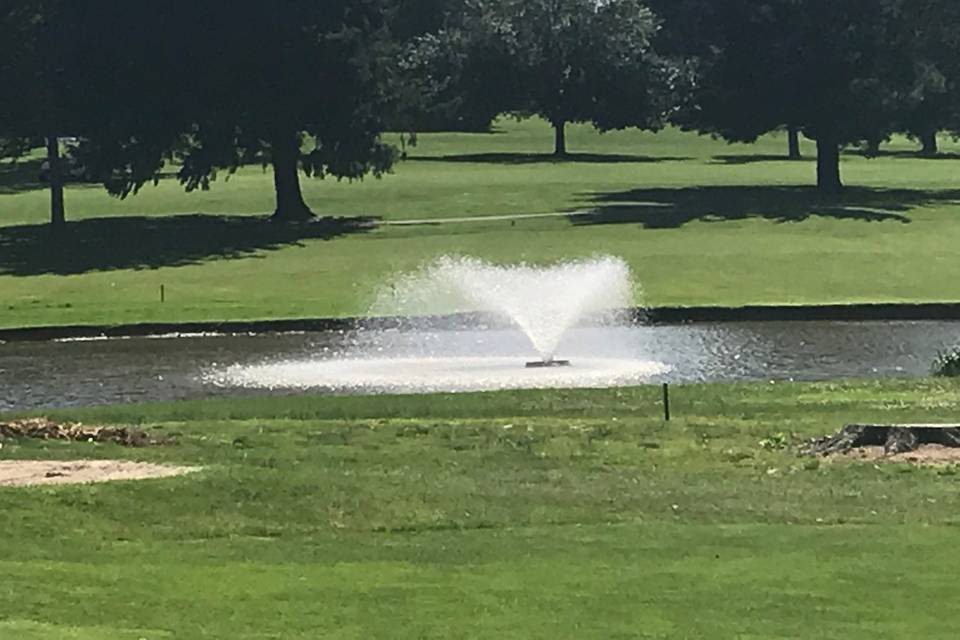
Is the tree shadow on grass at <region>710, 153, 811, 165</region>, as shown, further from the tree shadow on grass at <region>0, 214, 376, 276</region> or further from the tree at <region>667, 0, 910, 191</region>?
the tree shadow on grass at <region>0, 214, 376, 276</region>

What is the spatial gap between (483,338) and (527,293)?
5134mm

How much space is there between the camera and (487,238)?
198 feet

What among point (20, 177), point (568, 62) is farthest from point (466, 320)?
point (20, 177)

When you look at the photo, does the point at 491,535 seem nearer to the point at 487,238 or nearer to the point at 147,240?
the point at 487,238

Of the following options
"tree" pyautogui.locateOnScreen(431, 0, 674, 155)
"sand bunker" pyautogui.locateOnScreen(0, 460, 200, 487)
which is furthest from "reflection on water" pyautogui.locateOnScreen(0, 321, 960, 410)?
"tree" pyautogui.locateOnScreen(431, 0, 674, 155)

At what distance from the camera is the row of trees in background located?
65438 mm

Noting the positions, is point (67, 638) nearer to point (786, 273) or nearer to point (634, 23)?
point (786, 273)

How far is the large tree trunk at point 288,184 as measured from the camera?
6738cm

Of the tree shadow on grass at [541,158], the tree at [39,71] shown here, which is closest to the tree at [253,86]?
the tree at [39,71]

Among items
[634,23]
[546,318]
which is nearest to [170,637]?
[546,318]

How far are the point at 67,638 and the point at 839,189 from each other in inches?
2730

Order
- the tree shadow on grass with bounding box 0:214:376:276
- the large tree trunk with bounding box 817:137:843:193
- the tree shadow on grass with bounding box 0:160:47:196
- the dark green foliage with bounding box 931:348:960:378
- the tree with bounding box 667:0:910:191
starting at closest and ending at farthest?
the dark green foliage with bounding box 931:348:960:378 < the tree shadow on grass with bounding box 0:214:376:276 < the tree with bounding box 667:0:910:191 < the large tree trunk with bounding box 817:137:843:193 < the tree shadow on grass with bounding box 0:160:47:196

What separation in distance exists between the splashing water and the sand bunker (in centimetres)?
1500

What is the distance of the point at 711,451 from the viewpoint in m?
21.9
